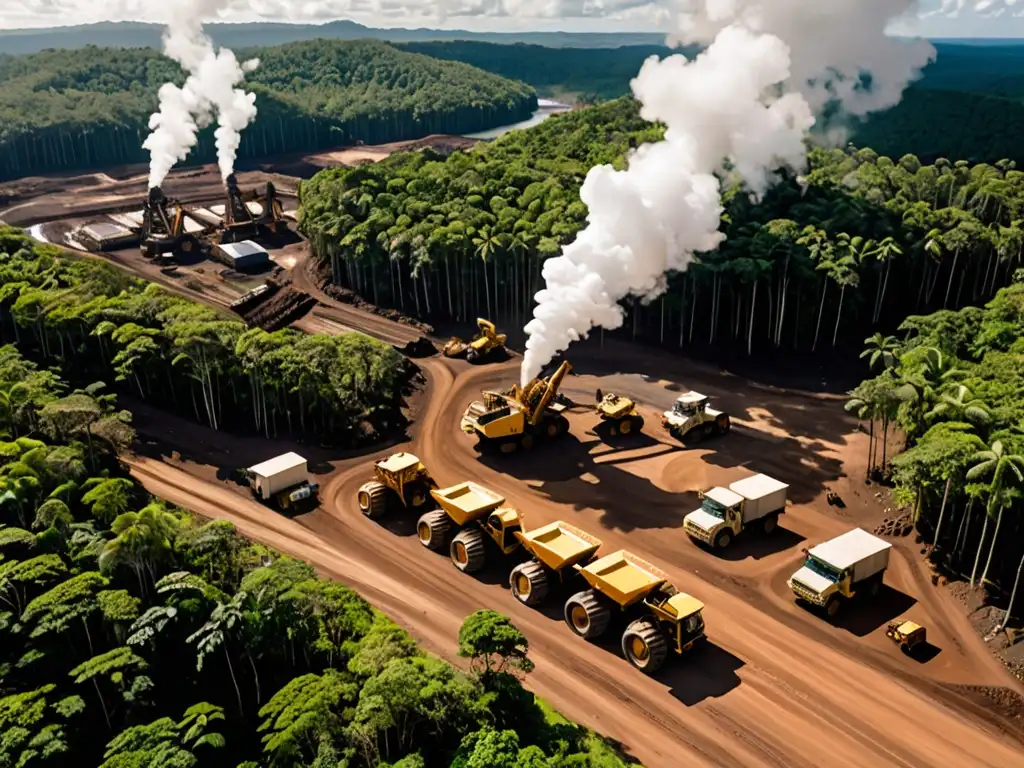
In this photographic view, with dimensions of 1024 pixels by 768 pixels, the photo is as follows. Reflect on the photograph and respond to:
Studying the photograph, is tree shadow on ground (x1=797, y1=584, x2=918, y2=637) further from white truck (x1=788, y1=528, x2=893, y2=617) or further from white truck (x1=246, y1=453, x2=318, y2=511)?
white truck (x1=246, y1=453, x2=318, y2=511)

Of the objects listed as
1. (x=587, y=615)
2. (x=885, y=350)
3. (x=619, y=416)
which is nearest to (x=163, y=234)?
(x=619, y=416)

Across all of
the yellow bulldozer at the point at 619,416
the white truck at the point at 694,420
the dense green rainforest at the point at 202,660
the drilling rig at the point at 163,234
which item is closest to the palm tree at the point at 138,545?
the dense green rainforest at the point at 202,660

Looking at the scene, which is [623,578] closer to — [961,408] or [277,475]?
[961,408]

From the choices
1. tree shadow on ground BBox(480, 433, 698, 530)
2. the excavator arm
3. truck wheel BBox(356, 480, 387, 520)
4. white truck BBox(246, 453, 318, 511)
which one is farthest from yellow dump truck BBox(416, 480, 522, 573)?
the excavator arm

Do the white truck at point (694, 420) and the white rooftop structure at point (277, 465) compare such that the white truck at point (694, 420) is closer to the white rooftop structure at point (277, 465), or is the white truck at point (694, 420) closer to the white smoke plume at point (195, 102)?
the white rooftop structure at point (277, 465)

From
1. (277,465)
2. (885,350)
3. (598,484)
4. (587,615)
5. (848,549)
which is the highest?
(885,350)

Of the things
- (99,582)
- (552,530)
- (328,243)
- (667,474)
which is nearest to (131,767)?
(99,582)
